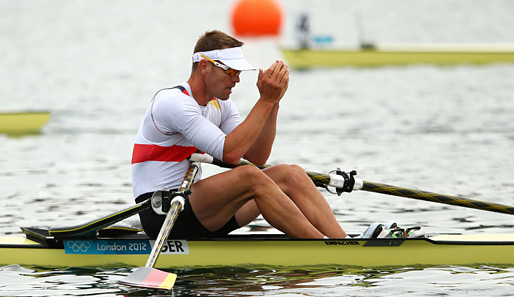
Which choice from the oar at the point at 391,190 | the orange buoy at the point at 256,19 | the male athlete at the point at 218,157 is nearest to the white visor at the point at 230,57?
the male athlete at the point at 218,157

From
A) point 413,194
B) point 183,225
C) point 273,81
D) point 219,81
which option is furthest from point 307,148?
point 273,81

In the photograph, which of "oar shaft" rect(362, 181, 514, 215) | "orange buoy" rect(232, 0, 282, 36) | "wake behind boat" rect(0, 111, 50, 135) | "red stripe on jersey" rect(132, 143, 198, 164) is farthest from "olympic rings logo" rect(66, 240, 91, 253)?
"orange buoy" rect(232, 0, 282, 36)

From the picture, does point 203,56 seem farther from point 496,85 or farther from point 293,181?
point 496,85

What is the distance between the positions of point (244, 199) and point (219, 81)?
93 cm

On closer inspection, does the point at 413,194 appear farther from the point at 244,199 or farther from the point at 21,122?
the point at 21,122

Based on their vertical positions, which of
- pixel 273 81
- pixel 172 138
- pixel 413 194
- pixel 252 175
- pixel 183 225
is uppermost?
pixel 273 81

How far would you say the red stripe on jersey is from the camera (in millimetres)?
6734

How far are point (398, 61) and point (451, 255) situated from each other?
2515 centimetres

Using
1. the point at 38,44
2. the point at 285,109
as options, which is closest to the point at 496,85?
the point at 285,109

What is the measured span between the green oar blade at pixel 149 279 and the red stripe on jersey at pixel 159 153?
873 millimetres

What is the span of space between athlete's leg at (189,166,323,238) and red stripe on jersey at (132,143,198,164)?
268mm

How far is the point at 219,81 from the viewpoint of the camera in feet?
22.0

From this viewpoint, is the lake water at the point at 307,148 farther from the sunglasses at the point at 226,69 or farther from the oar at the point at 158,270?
the sunglasses at the point at 226,69

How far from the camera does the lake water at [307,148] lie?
6.82 metres
